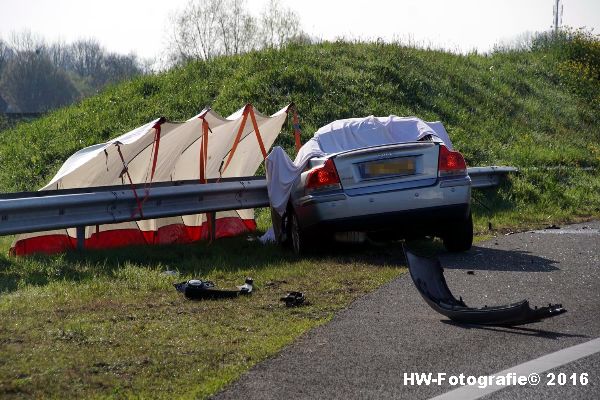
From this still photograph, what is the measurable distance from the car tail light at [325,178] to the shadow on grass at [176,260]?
0.76m

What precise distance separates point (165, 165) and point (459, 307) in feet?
23.7

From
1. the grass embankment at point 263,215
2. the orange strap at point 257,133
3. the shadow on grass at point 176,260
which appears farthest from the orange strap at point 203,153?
the shadow on grass at point 176,260

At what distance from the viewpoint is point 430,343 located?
22.4 ft

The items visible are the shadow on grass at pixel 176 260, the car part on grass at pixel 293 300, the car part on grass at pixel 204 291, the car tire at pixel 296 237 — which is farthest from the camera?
the car tire at pixel 296 237

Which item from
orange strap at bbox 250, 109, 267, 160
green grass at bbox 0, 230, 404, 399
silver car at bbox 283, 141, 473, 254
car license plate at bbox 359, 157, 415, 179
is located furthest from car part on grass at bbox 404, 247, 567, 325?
orange strap at bbox 250, 109, 267, 160

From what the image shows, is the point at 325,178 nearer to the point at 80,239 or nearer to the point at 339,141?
the point at 339,141

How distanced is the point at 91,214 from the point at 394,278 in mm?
3666

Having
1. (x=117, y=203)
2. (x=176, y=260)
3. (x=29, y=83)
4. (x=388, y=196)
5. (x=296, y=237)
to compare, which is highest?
(x=388, y=196)

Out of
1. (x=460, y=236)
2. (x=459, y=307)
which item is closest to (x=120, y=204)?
(x=460, y=236)

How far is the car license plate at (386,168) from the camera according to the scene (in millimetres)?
11156

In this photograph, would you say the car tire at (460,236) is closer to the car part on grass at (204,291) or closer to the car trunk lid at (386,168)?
the car trunk lid at (386,168)

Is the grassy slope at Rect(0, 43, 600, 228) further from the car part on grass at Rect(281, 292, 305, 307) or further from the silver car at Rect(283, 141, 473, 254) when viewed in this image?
the car part on grass at Rect(281, 292, 305, 307)

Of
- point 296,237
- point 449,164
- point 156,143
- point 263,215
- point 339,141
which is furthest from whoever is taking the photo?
point 263,215

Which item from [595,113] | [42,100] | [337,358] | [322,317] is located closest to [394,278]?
[322,317]
